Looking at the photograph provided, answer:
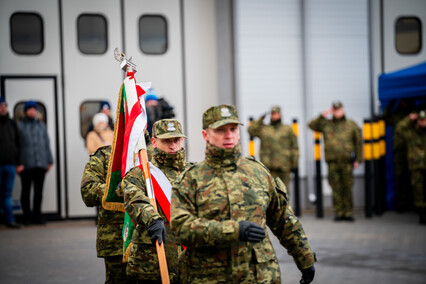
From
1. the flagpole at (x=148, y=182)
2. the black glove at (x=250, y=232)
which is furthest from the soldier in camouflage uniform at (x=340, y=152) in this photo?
the black glove at (x=250, y=232)

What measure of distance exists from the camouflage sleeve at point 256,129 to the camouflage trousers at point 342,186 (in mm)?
1513

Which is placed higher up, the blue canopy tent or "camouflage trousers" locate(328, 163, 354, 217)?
the blue canopy tent

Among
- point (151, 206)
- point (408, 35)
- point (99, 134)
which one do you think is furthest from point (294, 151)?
point (151, 206)

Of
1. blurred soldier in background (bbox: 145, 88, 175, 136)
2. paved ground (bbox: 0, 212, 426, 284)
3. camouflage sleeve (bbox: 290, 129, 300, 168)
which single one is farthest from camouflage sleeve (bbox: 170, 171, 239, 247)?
camouflage sleeve (bbox: 290, 129, 300, 168)

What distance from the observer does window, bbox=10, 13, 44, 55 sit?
1366cm

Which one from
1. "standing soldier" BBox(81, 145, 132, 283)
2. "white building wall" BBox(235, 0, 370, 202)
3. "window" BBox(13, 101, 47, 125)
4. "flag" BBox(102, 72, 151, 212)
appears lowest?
"standing soldier" BBox(81, 145, 132, 283)

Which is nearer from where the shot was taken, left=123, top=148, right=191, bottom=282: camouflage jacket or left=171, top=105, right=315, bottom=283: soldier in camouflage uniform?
left=171, top=105, right=315, bottom=283: soldier in camouflage uniform

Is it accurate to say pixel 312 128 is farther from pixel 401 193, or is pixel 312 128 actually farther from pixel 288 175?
pixel 401 193

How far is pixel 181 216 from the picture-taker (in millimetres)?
4012

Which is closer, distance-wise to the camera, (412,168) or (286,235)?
(286,235)

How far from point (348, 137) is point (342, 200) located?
123cm

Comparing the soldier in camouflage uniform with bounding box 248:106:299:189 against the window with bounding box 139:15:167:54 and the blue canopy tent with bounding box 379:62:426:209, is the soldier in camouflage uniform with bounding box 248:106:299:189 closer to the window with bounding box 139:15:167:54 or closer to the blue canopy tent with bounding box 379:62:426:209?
the blue canopy tent with bounding box 379:62:426:209

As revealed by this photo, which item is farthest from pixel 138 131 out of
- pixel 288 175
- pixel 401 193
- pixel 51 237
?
pixel 401 193

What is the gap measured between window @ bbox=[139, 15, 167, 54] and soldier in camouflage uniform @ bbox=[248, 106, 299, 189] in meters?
2.63
